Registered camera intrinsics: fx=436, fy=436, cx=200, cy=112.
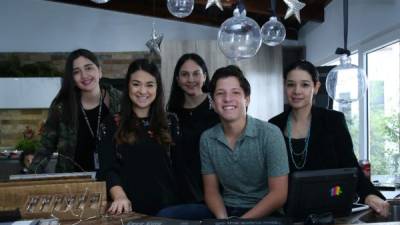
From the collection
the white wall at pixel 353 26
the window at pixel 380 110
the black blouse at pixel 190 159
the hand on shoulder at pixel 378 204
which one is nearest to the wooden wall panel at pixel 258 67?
the white wall at pixel 353 26

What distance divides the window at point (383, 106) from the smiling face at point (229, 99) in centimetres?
202

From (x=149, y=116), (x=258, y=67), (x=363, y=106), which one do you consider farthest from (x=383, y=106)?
(x=149, y=116)

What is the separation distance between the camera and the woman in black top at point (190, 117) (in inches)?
89.3

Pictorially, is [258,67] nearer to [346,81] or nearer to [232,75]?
[346,81]

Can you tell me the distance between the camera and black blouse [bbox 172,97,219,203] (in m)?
2.23

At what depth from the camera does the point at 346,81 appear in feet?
7.13

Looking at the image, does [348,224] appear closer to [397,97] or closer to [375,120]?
[397,97]

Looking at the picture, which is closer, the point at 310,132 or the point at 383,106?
the point at 310,132

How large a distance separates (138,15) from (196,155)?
4296 millimetres

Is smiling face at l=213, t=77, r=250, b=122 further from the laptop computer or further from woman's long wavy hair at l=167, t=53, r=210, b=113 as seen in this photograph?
woman's long wavy hair at l=167, t=53, r=210, b=113

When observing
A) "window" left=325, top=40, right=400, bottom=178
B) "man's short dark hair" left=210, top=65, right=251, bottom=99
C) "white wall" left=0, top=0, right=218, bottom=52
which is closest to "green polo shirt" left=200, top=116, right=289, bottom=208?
"man's short dark hair" left=210, top=65, right=251, bottom=99

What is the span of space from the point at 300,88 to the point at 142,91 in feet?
2.52

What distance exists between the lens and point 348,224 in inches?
57.0

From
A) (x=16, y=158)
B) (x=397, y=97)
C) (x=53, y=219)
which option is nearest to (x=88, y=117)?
(x=53, y=219)
